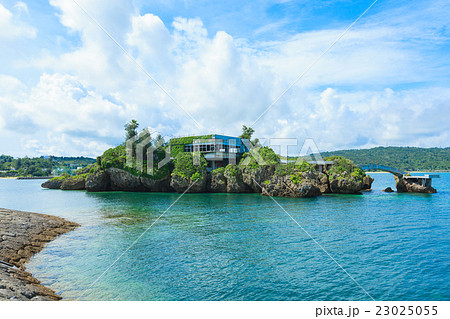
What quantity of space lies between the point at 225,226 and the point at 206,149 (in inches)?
1434

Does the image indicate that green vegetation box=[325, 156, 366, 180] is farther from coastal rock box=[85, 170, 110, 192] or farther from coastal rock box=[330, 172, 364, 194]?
coastal rock box=[85, 170, 110, 192]

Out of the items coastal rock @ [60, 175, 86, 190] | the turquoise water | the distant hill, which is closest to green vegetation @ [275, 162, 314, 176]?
the turquoise water

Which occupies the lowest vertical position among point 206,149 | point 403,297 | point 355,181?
point 403,297

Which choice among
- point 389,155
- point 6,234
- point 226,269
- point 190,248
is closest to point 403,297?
point 226,269

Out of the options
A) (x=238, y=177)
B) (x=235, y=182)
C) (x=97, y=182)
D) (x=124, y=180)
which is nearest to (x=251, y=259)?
(x=235, y=182)

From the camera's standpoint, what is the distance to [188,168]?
54781mm

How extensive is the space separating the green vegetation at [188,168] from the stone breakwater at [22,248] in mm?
30060

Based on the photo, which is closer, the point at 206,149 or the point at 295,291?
the point at 295,291

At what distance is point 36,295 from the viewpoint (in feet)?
33.2

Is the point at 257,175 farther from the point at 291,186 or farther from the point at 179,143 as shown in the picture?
the point at 179,143

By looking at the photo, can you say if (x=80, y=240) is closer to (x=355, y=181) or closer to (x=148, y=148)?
(x=148, y=148)

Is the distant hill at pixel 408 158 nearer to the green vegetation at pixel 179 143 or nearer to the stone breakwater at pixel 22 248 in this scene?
the green vegetation at pixel 179 143

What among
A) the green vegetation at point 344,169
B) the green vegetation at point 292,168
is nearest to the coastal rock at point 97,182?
the green vegetation at point 292,168

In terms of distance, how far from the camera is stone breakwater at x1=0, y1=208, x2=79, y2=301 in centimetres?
998
